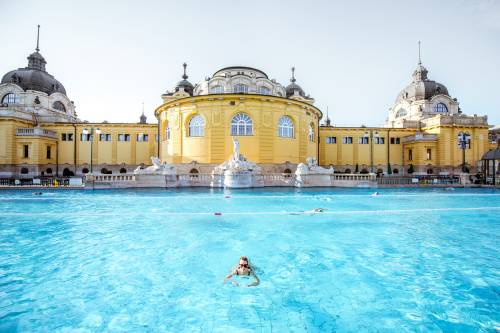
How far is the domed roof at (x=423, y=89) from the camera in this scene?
4581 centimetres

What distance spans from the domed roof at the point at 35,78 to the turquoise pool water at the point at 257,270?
1691 inches

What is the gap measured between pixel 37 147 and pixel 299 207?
37.2m

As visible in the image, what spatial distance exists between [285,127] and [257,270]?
78.1 ft

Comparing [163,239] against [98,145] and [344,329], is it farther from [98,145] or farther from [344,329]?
[98,145]

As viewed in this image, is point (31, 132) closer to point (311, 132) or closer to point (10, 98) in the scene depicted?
point (10, 98)

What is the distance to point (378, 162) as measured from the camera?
4044 cm

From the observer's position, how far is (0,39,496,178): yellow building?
88.1 ft

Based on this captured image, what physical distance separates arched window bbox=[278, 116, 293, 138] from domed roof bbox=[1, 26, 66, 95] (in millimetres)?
41440

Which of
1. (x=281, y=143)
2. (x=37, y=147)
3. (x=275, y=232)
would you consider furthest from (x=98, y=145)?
A: (x=275, y=232)

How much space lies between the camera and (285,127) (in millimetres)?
28562

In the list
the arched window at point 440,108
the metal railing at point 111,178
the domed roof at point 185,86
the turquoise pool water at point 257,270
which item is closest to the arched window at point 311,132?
the domed roof at point 185,86

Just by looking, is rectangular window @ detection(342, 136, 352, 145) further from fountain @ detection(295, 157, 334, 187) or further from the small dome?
the small dome

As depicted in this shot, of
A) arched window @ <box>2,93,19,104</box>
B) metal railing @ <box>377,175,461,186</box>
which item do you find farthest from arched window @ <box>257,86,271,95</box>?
arched window @ <box>2,93,19,104</box>

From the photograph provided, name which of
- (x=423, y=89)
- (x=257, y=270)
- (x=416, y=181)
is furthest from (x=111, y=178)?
(x=423, y=89)
